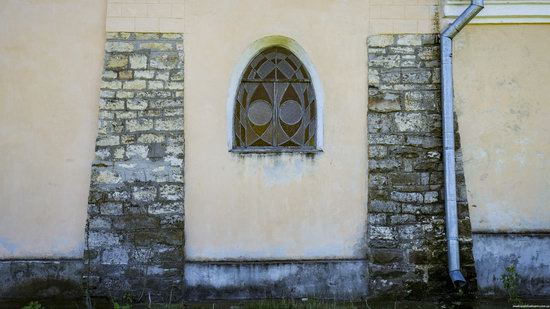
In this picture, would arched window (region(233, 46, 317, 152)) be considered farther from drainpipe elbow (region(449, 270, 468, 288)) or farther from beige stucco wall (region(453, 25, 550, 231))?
drainpipe elbow (region(449, 270, 468, 288))

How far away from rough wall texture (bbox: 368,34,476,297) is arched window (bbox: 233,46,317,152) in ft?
2.47

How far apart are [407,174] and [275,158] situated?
1.52 m

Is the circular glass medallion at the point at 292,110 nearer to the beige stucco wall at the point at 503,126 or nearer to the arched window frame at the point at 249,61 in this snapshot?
the arched window frame at the point at 249,61

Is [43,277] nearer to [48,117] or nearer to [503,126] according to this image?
[48,117]

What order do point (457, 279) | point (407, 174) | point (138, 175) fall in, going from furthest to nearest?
point (407, 174) → point (138, 175) → point (457, 279)

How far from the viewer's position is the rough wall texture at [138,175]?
812cm

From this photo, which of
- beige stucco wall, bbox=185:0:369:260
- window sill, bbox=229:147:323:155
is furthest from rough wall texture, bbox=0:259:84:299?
window sill, bbox=229:147:323:155

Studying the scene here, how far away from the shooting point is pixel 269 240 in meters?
8.31

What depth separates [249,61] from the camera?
8.53m

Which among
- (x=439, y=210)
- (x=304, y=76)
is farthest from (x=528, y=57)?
(x=304, y=76)

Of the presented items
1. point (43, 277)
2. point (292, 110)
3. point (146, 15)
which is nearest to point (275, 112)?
point (292, 110)

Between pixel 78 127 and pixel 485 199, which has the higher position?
pixel 78 127

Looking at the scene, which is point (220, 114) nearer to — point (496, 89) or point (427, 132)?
point (427, 132)

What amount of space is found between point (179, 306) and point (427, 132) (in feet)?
11.1
